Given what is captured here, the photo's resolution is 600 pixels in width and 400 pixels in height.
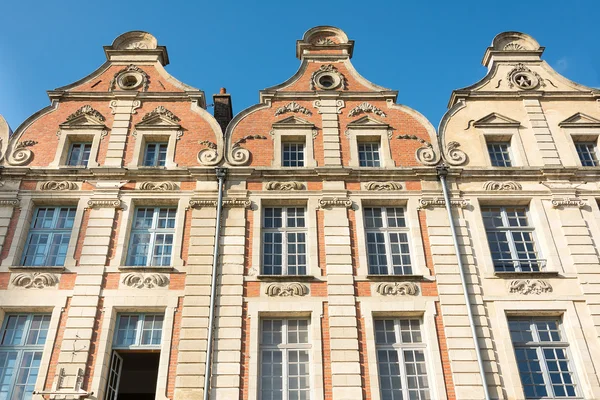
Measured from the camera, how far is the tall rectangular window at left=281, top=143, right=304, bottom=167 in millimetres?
14789

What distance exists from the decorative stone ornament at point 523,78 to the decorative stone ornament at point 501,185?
11.4ft

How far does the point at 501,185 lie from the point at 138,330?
8821 mm

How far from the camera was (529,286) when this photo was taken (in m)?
12.5

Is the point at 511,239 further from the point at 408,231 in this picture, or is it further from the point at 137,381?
the point at 137,381

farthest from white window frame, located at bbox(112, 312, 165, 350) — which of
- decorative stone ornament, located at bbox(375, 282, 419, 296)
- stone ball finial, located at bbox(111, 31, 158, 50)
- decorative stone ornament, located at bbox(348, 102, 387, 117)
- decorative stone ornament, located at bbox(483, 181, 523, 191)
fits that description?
stone ball finial, located at bbox(111, 31, 158, 50)

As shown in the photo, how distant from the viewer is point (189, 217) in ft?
44.2

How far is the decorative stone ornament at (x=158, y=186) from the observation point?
547 inches

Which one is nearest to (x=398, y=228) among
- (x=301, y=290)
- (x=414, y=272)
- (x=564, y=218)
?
(x=414, y=272)

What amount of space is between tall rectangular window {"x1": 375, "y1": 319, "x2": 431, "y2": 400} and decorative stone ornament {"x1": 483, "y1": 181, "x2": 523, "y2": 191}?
3876mm

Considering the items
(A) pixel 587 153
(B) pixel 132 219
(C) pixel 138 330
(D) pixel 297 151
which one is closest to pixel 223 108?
(D) pixel 297 151

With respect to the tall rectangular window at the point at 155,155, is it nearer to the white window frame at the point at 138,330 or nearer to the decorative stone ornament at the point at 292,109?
the decorative stone ornament at the point at 292,109

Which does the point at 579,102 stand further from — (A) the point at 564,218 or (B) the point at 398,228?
(B) the point at 398,228

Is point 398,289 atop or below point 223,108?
below

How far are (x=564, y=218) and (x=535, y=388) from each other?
13.4 ft
